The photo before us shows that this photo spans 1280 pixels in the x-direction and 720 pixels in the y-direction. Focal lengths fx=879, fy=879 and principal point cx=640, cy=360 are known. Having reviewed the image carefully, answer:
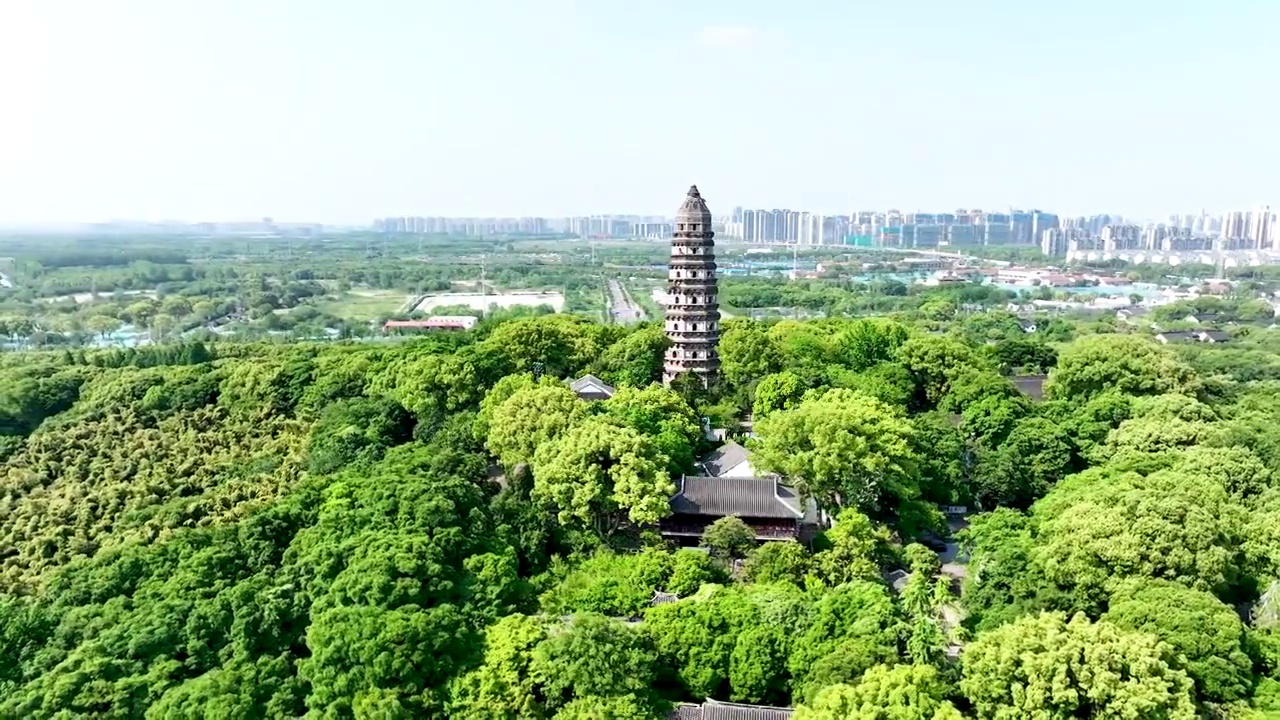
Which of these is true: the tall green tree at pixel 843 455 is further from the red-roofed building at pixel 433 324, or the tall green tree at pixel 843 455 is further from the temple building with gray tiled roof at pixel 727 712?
the red-roofed building at pixel 433 324

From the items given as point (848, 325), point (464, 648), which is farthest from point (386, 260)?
point (464, 648)

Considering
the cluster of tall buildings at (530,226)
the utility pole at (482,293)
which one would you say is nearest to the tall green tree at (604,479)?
the utility pole at (482,293)

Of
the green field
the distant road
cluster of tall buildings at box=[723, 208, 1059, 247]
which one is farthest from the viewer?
cluster of tall buildings at box=[723, 208, 1059, 247]

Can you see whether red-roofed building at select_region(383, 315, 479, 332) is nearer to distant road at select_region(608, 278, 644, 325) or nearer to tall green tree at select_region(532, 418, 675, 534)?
distant road at select_region(608, 278, 644, 325)

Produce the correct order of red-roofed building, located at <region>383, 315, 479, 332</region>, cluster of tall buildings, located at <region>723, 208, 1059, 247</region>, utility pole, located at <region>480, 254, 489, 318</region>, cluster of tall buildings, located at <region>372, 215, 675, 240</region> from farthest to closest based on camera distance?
cluster of tall buildings, located at <region>372, 215, 675, 240</region> < cluster of tall buildings, located at <region>723, 208, 1059, 247</region> < utility pole, located at <region>480, 254, 489, 318</region> < red-roofed building, located at <region>383, 315, 479, 332</region>

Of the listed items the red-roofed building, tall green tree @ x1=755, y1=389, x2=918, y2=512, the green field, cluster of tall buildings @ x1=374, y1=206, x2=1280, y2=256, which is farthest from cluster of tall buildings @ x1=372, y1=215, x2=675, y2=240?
tall green tree @ x1=755, y1=389, x2=918, y2=512
